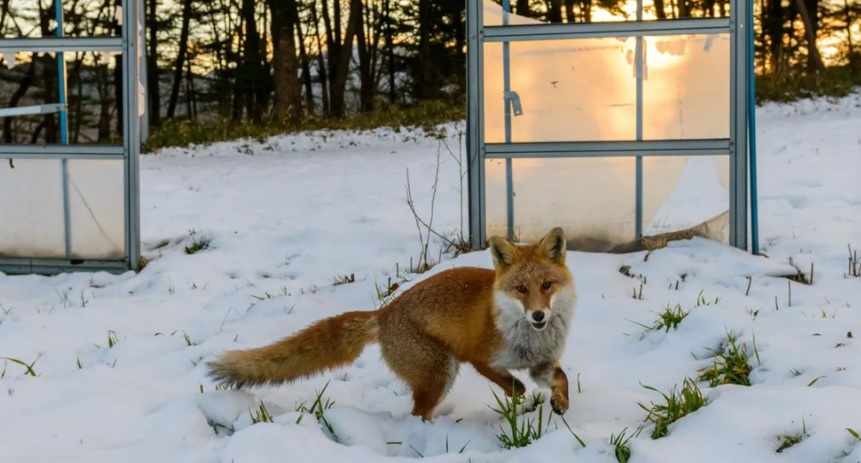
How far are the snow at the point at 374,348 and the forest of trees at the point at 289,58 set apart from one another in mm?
10709

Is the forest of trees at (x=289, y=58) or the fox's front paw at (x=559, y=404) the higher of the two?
the forest of trees at (x=289, y=58)

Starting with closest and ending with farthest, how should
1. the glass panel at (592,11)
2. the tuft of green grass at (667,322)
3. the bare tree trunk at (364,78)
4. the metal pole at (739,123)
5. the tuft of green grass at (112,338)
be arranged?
1. the tuft of green grass at (667,322)
2. the tuft of green grass at (112,338)
3. the metal pole at (739,123)
4. the glass panel at (592,11)
5. the bare tree trunk at (364,78)

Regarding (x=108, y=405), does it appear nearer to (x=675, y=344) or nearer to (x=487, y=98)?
(x=675, y=344)

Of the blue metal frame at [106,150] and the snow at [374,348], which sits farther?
the blue metal frame at [106,150]

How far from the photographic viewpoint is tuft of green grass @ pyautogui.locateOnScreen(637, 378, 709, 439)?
131 inches

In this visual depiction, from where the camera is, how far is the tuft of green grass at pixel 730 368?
391 cm

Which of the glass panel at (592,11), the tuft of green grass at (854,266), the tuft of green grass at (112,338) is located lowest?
the tuft of green grass at (112,338)

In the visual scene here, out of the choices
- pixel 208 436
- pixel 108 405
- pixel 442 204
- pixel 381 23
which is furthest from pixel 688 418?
pixel 381 23

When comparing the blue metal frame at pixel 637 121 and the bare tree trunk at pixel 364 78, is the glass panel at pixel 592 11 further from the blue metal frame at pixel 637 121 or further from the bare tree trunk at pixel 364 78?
the bare tree trunk at pixel 364 78

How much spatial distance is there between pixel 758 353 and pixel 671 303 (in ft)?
4.17

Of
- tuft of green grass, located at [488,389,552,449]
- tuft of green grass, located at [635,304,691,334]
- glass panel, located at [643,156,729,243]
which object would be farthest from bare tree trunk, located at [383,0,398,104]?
tuft of green grass, located at [488,389,552,449]

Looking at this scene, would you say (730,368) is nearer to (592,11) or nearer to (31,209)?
(592,11)

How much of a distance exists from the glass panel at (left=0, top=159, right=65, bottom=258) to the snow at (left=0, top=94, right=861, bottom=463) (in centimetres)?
52

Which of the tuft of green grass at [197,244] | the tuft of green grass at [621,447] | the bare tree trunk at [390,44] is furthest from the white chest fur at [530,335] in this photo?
the bare tree trunk at [390,44]
